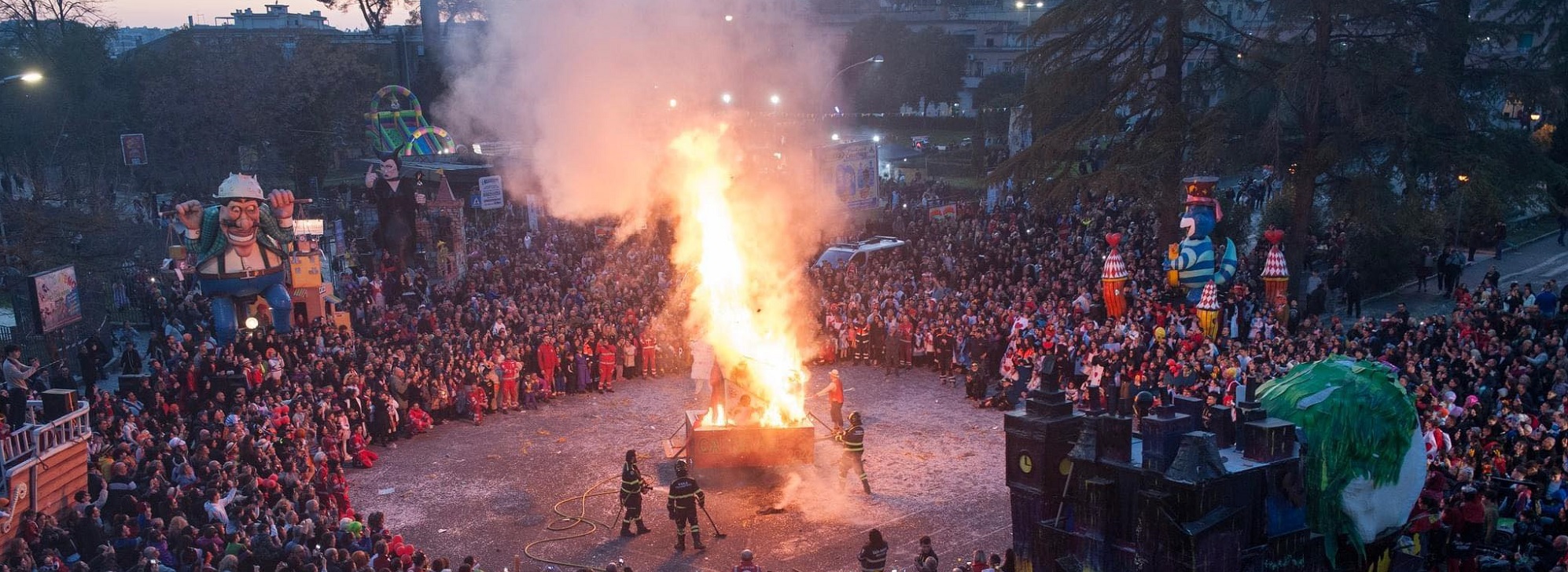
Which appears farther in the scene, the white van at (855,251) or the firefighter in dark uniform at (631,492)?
the white van at (855,251)

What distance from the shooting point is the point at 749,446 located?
18469mm

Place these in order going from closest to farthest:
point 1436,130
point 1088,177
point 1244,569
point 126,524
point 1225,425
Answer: point 1244,569 → point 1225,425 → point 126,524 → point 1436,130 → point 1088,177

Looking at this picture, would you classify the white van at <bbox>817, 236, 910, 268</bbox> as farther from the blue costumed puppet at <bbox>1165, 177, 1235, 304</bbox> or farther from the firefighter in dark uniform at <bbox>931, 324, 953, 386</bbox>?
the blue costumed puppet at <bbox>1165, 177, 1235, 304</bbox>

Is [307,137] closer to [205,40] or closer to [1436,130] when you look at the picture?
[205,40]

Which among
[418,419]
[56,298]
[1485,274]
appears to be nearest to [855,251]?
[418,419]

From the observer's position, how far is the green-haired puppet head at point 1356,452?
11.9m

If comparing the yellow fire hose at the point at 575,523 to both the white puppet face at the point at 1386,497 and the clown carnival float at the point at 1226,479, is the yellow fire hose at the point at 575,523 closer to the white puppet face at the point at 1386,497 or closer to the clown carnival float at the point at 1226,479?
the clown carnival float at the point at 1226,479

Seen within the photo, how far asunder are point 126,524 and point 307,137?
34355mm

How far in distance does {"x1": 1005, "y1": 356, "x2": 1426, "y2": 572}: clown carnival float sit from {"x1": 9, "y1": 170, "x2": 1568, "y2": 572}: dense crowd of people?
2.26ft

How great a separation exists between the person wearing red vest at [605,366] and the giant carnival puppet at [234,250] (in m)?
5.97

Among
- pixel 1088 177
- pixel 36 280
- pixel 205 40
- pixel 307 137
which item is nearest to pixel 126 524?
pixel 36 280

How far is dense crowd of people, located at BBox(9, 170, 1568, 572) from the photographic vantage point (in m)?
13.6


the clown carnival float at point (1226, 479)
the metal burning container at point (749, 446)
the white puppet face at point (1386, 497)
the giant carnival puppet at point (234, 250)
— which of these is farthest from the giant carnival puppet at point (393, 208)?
the white puppet face at point (1386, 497)

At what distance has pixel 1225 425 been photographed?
12.0 m
